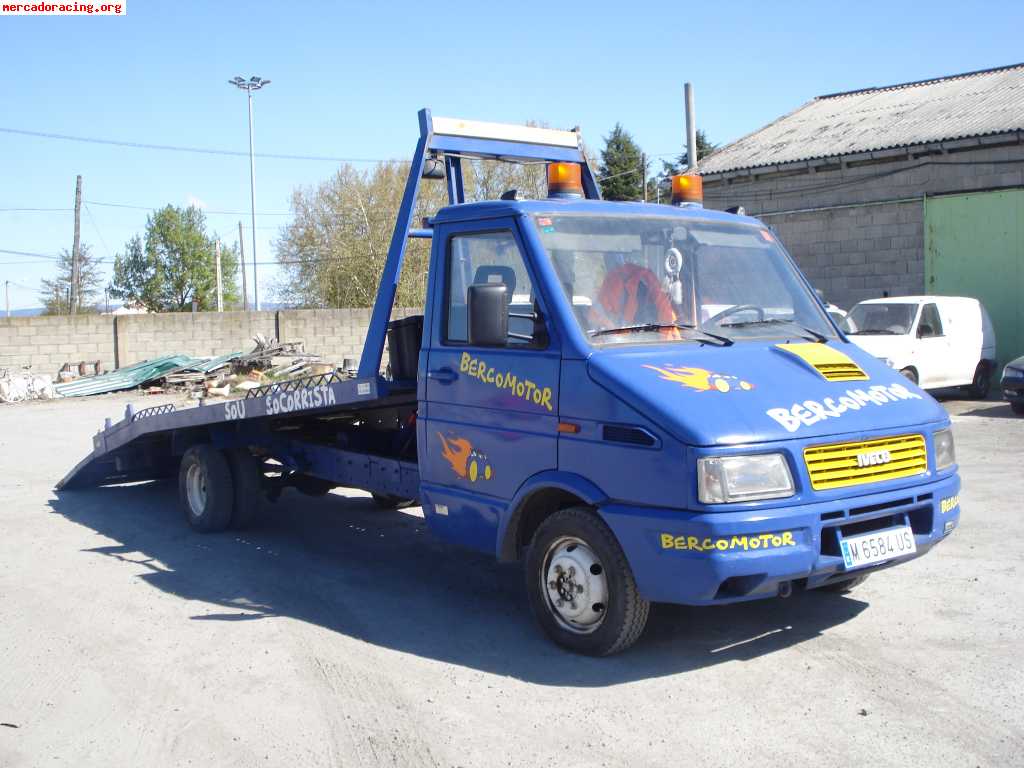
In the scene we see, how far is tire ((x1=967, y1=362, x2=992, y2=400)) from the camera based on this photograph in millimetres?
16812

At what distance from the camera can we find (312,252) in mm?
45531

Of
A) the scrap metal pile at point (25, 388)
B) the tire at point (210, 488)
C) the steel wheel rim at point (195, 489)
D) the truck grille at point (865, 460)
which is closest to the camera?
the truck grille at point (865, 460)

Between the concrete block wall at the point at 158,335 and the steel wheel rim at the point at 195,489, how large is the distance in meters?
14.7

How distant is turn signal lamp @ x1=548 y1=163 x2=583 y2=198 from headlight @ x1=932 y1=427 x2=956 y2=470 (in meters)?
2.36

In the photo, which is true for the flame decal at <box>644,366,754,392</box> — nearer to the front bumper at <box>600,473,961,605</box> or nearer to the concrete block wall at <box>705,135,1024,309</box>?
the front bumper at <box>600,473,961,605</box>

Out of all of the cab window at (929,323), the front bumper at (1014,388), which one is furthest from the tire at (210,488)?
the cab window at (929,323)

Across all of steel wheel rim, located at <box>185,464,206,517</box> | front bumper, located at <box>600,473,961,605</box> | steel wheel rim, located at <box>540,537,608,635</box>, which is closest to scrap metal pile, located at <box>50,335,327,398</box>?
steel wheel rim, located at <box>185,464,206,517</box>

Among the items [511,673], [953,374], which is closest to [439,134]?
[511,673]

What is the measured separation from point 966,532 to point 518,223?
439 centimetres

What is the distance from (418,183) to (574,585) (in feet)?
10.2

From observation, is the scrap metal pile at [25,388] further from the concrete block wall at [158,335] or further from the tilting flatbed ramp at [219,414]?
the tilting flatbed ramp at [219,414]

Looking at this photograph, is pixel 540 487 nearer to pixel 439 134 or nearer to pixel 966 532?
pixel 439 134

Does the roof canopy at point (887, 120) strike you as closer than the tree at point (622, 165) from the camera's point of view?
Yes

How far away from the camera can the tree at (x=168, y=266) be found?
232 feet
